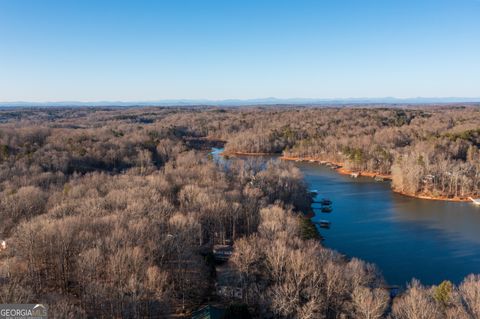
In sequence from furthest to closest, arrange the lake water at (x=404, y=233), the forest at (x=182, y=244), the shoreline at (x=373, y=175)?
the shoreline at (x=373, y=175), the lake water at (x=404, y=233), the forest at (x=182, y=244)

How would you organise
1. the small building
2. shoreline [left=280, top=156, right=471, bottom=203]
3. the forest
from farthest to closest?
shoreline [left=280, top=156, right=471, bottom=203]
the small building
the forest

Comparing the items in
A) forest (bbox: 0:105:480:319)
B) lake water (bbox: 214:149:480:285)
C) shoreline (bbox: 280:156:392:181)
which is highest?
forest (bbox: 0:105:480:319)

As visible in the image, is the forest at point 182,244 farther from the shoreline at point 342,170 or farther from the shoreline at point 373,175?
the shoreline at point 342,170

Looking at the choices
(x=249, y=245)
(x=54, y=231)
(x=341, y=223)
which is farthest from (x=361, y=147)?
(x=54, y=231)

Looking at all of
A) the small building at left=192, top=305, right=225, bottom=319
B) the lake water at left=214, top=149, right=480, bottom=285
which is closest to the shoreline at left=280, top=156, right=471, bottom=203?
the lake water at left=214, top=149, right=480, bottom=285

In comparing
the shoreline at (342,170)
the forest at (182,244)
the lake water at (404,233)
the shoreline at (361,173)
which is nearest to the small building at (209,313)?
the forest at (182,244)

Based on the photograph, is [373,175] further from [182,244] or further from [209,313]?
[209,313]

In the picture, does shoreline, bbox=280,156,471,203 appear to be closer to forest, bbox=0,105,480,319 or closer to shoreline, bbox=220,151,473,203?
shoreline, bbox=220,151,473,203

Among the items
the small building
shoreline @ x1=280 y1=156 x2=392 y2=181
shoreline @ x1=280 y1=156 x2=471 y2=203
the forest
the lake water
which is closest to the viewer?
the forest

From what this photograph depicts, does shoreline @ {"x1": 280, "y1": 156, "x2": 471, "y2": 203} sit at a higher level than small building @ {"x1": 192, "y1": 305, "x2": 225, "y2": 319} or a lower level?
lower
